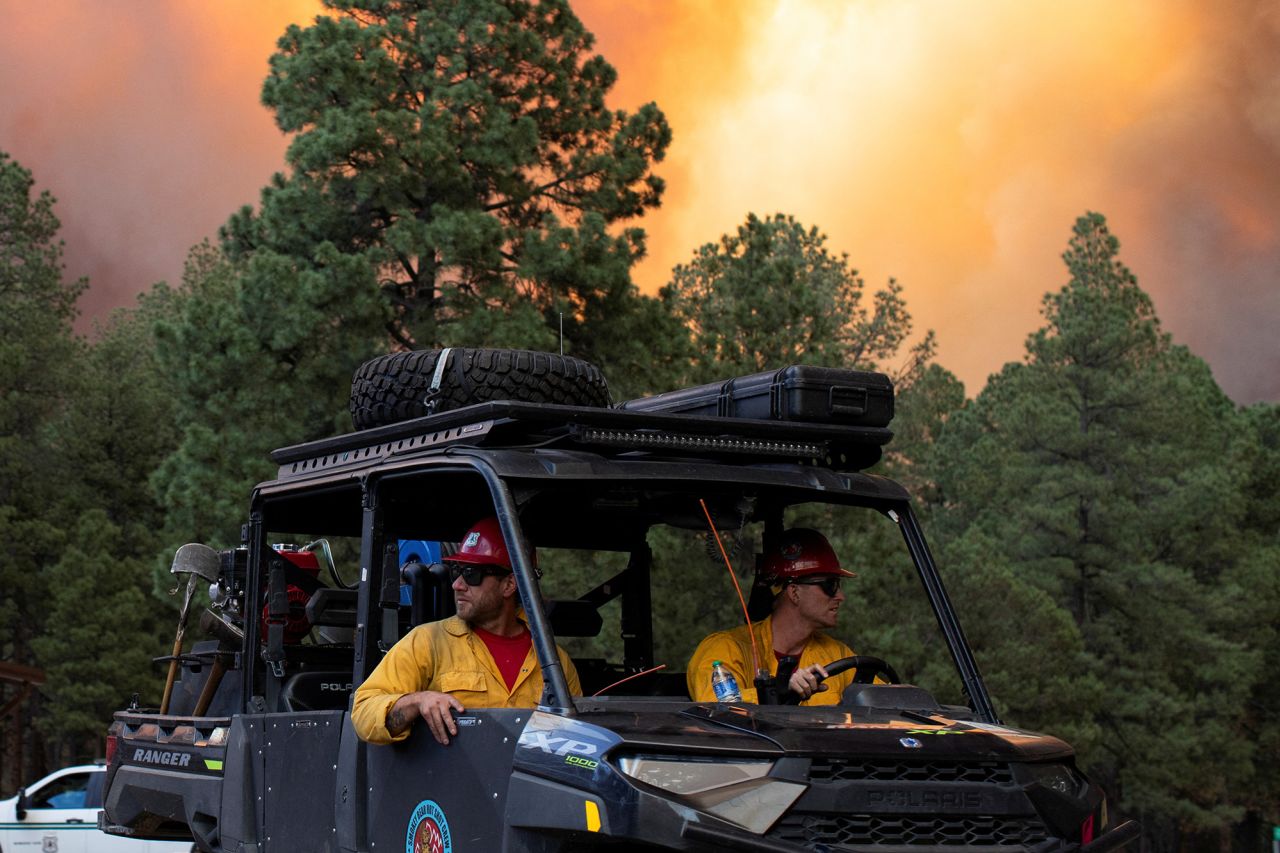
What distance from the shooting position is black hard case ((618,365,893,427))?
6.39 m

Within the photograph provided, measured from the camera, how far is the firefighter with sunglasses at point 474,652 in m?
5.69

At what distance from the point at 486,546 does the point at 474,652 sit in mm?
392

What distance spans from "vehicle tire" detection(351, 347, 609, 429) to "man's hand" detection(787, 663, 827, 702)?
1417 mm

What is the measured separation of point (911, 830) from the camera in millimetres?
4930

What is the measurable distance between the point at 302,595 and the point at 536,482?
2.63 m

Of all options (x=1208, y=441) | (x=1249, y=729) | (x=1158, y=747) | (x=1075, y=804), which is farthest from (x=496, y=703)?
(x=1249, y=729)

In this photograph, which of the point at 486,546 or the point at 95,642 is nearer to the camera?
the point at 486,546

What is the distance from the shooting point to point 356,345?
78.0 ft

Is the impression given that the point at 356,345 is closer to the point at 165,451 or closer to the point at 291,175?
the point at 291,175

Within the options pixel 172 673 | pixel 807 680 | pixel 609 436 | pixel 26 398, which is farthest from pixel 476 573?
pixel 26 398

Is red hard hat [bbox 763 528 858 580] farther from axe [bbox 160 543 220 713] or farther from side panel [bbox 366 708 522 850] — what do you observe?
axe [bbox 160 543 220 713]

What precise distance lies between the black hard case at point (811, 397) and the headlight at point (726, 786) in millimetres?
1896

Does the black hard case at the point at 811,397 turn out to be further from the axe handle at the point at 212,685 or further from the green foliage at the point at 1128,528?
the green foliage at the point at 1128,528

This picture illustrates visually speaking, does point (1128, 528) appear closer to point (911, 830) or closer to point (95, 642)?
point (95, 642)
